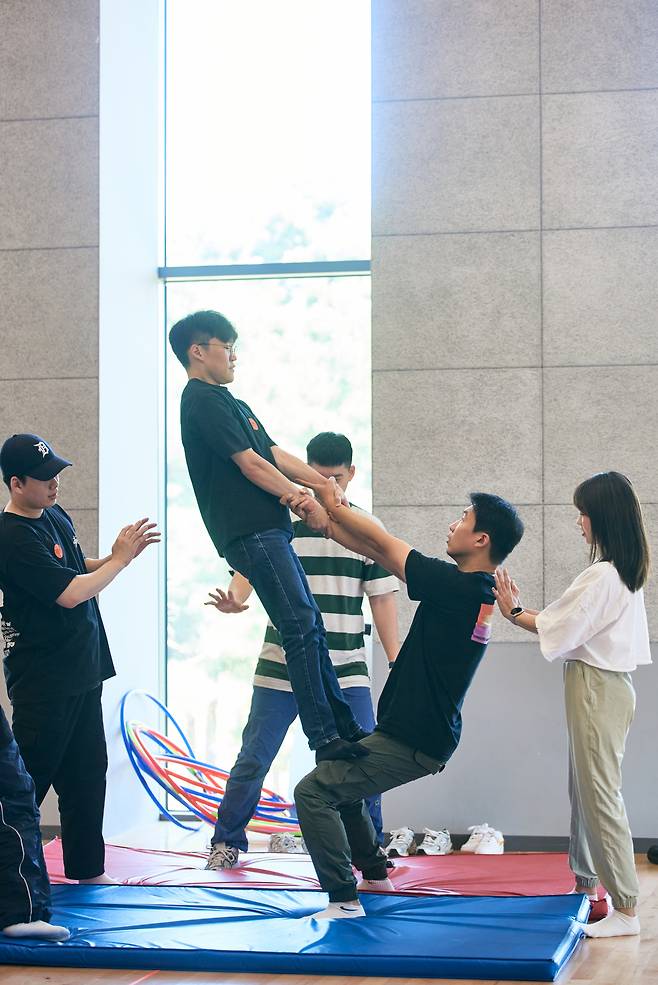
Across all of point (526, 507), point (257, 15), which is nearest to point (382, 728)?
point (526, 507)

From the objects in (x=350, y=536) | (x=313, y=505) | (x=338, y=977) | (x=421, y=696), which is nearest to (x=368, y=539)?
(x=350, y=536)

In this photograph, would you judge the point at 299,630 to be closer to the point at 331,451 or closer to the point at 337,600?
the point at 337,600

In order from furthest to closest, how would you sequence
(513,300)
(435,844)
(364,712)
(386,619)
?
(513,300) < (435,844) < (386,619) < (364,712)

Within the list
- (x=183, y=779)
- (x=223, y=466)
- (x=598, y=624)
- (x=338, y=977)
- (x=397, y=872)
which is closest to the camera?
(x=338, y=977)

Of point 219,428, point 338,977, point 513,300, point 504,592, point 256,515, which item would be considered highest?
point 513,300

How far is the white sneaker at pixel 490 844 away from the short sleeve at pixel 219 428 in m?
2.14

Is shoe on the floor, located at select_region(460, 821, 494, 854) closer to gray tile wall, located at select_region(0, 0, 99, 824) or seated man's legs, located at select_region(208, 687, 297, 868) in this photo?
seated man's legs, located at select_region(208, 687, 297, 868)

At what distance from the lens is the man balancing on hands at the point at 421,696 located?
137 inches

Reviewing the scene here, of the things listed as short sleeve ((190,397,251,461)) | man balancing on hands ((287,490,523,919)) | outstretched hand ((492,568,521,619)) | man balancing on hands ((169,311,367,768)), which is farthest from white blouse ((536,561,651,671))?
short sleeve ((190,397,251,461))

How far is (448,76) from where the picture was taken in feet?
17.6

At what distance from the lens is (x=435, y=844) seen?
4.87 metres

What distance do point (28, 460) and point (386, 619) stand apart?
1.55 meters

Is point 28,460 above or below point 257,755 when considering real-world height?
above

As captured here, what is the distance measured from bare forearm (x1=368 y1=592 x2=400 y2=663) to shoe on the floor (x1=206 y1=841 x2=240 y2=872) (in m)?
0.95
